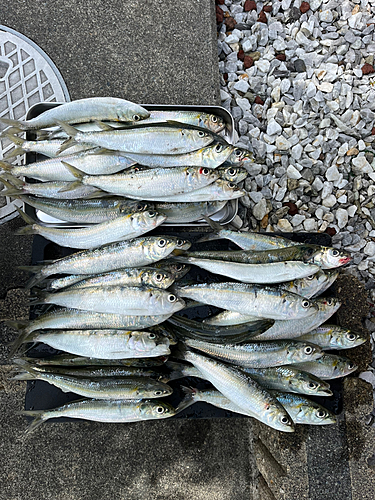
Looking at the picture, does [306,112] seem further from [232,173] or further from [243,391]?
[243,391]

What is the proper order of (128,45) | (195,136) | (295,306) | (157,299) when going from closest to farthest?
(157,299), (295,306), (195,136), (128,45)

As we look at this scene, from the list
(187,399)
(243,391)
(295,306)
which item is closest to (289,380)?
(243,391)

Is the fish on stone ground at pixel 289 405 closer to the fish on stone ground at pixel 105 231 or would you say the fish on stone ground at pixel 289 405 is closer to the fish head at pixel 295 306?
the fish head at pixel 295 306

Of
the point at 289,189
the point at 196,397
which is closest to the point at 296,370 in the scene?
the point at 196,397

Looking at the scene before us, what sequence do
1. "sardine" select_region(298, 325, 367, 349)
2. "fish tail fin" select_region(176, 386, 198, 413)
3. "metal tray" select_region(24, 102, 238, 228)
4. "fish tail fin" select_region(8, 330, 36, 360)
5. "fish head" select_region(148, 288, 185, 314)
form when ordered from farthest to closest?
"metal tray" select_region(24, 102, 238, 228)
"sardine" select_region(298, 325, 367, 349)
"fish tail fin" select_region(176, 386, 198, 413)
"fish tail fin" select_region(8, 330, 36, 360)
"fish head" select_region(148, 288, 185, 314)

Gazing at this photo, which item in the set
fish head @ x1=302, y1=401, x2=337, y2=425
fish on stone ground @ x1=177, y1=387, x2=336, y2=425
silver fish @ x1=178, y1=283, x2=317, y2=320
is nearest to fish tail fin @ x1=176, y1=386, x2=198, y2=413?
fish on stone ground @ x1=177, y1=387, x2=336, y2=425

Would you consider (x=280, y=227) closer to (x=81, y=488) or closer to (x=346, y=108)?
(x=346, y=108)

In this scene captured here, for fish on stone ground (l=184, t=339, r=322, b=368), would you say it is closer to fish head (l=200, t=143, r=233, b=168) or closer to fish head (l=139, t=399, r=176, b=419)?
fish head (l=139, t=399, r=176, b=419)
